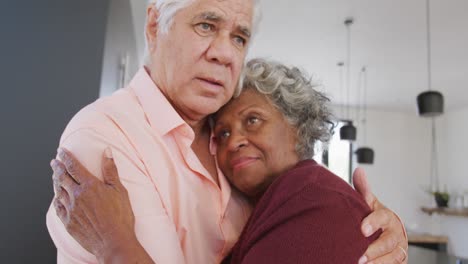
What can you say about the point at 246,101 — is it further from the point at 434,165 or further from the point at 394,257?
the point at 434,165

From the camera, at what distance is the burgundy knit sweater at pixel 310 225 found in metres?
0.65

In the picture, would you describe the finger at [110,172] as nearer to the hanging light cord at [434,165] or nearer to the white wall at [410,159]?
the white wall at [410,159]

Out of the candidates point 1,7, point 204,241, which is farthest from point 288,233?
point 1,7

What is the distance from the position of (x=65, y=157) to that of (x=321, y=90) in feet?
2.58

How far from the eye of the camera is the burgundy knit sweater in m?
0.65

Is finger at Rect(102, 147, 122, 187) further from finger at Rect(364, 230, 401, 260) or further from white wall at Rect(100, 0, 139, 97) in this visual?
white wall at Rect(100, 0, 139, 97)

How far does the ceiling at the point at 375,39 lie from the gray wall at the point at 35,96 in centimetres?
153

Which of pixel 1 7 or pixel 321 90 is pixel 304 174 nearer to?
pixel 321 90

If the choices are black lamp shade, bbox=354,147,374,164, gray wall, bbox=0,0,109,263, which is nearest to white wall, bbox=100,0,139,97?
gray wall, bbox=0,0,109,263

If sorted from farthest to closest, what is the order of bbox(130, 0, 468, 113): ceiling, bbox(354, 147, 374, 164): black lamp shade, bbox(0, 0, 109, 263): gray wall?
1. bbox(354, 147, 374, 164): black lamp shade
2. bbox(130, 0, 468, 113): ceiling
3. bbox(0, 0, 109, 263): gray wall

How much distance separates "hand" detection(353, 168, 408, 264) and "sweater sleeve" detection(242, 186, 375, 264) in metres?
0.03

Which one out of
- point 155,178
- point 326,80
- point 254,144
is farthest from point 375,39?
point 155,178

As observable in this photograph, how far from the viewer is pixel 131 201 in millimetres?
690

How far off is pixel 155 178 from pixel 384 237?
54 centimetres
